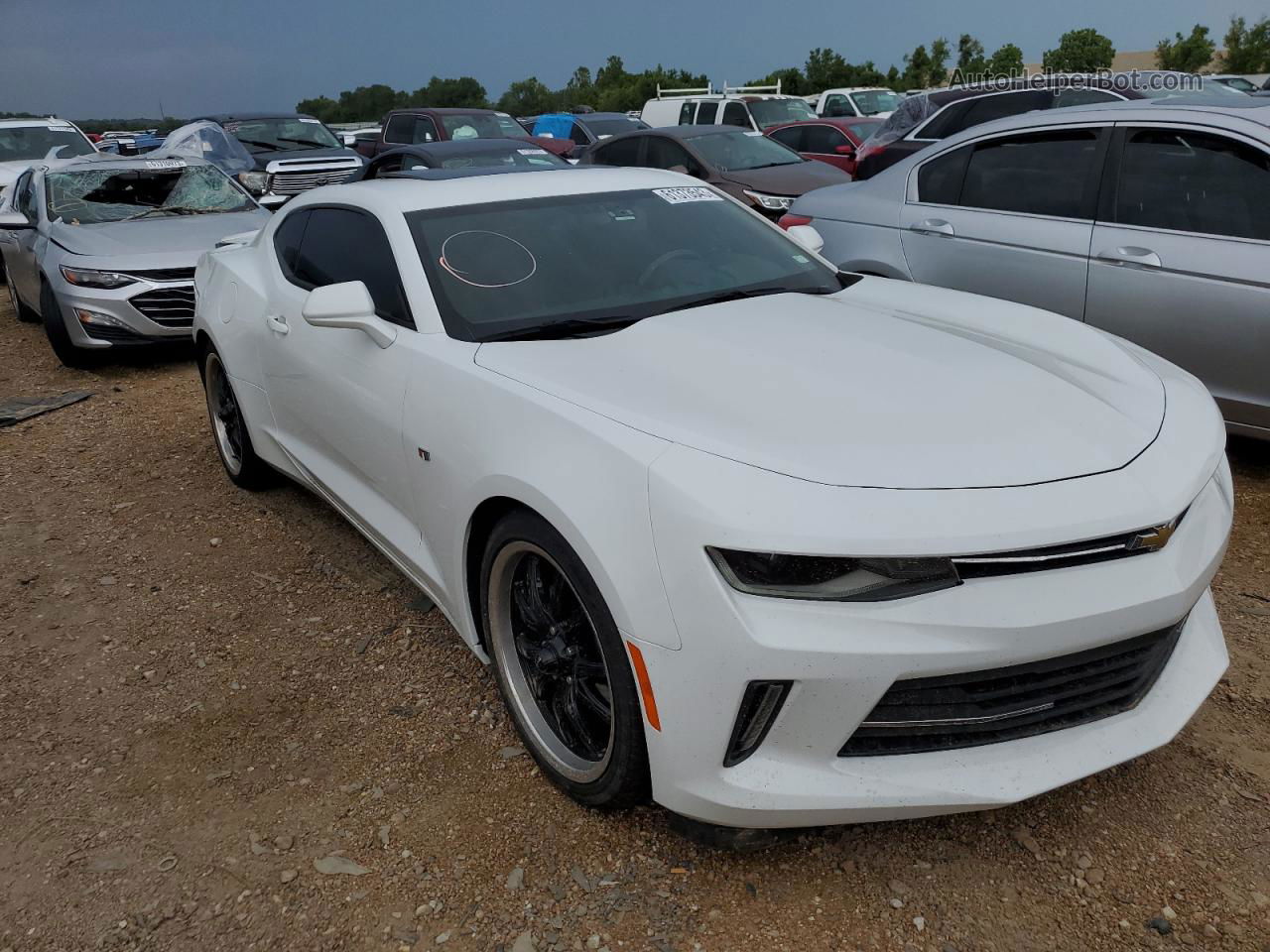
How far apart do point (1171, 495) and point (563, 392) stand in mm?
1381

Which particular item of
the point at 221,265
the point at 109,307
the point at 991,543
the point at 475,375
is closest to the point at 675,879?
the point at 991,543

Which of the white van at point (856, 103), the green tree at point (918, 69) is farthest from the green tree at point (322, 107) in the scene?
the white van at point (856, 103)

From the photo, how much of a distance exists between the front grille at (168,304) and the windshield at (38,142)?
25.3 ft

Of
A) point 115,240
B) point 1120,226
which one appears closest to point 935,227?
point 1120,226

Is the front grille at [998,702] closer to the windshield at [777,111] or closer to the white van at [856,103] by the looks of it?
the windshield at [777,111]

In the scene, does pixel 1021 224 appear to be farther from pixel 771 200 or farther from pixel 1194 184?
pixel 771 200

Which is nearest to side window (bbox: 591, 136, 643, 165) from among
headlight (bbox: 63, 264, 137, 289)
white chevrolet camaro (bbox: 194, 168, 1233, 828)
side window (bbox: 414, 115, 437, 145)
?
side window (bbox: 414, 115, 437, 145)

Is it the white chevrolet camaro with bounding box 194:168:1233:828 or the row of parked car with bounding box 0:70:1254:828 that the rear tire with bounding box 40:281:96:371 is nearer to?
the row of parked car with bounding box 0:70:1254:828

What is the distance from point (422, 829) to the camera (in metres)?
2.60

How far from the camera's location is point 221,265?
469cm

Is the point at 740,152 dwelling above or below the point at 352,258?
below

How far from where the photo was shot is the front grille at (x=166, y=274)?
7.29m

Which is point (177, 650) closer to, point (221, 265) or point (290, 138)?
point (221, 265)

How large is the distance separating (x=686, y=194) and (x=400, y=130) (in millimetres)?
13536
